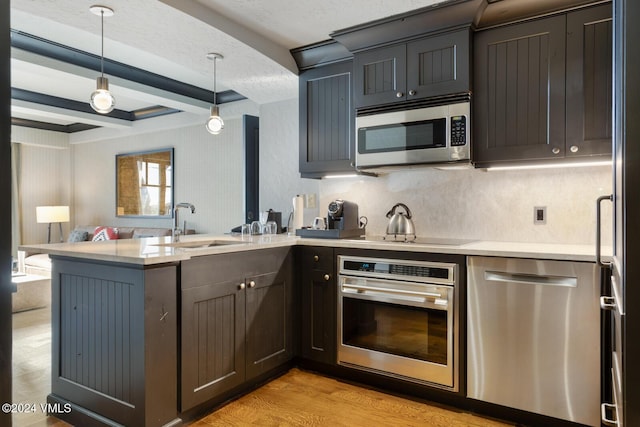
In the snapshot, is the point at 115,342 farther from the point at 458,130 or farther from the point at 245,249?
the point at 458,130

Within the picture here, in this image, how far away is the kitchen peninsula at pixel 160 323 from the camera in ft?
6.31

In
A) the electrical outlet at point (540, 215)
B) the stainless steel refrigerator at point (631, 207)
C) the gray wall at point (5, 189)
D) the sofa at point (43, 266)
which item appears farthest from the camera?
the sofa at point (43, 266)

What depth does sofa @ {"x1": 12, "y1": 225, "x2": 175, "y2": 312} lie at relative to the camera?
4496mm

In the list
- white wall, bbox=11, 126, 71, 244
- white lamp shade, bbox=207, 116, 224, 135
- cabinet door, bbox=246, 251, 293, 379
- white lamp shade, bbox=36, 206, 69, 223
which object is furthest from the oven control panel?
white wall, bbox=11, 126, 71, 244

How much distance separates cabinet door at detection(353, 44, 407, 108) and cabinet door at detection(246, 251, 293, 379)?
4.11ft

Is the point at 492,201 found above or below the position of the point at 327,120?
below

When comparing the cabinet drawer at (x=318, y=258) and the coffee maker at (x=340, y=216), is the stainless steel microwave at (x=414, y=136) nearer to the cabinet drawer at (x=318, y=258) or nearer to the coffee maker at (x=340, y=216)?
the coffee maker at (x=340, y=216)

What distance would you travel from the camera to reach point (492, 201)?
9.01 ft

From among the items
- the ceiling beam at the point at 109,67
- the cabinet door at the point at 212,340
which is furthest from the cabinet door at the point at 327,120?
the ceiling beam at the point at 109,67

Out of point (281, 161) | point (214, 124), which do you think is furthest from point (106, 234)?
point (214, 124)

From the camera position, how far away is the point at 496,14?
2383 mm

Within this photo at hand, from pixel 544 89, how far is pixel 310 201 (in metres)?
2.00

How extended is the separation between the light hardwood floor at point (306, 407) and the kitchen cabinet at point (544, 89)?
152cm

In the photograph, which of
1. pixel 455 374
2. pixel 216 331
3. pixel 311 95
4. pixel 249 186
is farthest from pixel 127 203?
pixel 455 374
